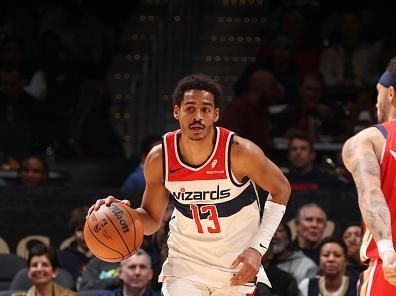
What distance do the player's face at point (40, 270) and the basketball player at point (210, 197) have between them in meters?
2.74

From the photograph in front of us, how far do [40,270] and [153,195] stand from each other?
2712 millimetres

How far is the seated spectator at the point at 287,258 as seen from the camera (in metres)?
8.98

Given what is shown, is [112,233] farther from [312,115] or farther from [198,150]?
[312,115]

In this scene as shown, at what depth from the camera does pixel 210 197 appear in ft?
19.4

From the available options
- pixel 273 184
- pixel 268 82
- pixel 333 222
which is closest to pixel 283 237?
pixel 333 222

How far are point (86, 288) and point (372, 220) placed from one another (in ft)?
15.5

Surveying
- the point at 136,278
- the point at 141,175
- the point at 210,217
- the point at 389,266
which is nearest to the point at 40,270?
the point at 136,278

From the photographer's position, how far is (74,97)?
481 inches

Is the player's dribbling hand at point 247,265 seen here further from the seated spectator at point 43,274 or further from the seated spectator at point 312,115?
the seated spectator at point 312,115

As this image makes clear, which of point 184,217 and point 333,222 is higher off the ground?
point 184,217

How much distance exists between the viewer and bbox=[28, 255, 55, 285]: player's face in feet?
28.1

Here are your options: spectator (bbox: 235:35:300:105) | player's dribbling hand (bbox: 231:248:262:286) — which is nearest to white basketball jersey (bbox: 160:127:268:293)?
player's dribbling hand (bbox: 231:248:262:286)

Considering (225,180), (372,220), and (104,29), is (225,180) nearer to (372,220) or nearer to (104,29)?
(372,220)

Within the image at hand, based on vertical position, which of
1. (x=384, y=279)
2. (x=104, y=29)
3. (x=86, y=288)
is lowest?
(x=86, y=288)
